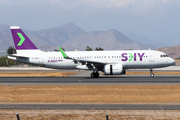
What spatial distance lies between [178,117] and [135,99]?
23.1 feet

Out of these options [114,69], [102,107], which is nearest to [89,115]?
[102,107]

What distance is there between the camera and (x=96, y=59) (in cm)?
4472

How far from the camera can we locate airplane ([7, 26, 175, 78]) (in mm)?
42250

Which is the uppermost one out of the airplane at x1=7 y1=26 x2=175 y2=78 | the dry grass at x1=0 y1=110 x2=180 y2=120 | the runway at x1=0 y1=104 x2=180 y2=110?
the airplane at x1=7 y1=26 x2=175 y2=78

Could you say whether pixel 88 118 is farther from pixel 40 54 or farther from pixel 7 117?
pixel 40 54

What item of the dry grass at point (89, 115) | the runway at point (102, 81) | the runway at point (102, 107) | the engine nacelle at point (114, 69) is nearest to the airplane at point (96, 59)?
the engine nacelle at point (114, 69)

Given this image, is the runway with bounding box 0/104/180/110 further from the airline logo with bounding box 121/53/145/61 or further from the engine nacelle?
the airline logo with bounding box 121/53/145/61

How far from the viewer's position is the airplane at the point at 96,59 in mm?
42250

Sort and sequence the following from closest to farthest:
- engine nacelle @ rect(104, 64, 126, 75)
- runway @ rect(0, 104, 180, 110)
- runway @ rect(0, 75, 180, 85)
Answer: runway @ rect(0, 104, 180, 110) < runway @ rect(0, 75, 180, 85) < engine nacelle @ rect(104, 64, 126, 75)

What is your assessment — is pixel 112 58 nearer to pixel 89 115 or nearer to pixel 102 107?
pixel 102 107

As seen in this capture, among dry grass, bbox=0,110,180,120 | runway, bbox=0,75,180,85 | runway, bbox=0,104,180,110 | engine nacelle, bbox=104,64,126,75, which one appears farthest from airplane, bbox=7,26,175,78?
dry grass, bbox=0,110,180,120

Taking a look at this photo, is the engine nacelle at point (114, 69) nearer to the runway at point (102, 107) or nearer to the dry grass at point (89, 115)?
the runway at point (102, 107)

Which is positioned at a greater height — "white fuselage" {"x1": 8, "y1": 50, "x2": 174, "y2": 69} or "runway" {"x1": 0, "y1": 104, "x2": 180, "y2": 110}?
"white fuselage" {"x1": 8, "y1": 50, "x2": 174, "y2": 69}

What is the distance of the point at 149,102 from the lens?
20.2 meters
